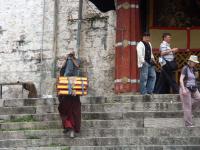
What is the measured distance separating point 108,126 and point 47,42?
7287 millimetres

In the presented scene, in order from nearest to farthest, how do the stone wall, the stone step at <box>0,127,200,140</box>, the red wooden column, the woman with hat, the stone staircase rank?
the stone staircase
the stone step at <box>0,127,200,140</box>
the woman with hat
the red wooden column
the stone wall

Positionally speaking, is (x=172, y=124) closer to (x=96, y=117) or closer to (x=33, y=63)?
(x=96, y=117)

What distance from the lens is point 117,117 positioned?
13.7m

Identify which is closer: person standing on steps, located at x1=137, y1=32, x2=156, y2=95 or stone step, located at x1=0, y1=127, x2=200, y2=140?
stone step, located at x1=0, y1=127, x2=200, y2=140

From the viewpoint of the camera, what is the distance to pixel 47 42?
1998 cm

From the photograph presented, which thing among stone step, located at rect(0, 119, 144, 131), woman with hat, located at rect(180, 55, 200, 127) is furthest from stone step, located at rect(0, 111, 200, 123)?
woman with hat, located at rect(180, 55, 200, 127)

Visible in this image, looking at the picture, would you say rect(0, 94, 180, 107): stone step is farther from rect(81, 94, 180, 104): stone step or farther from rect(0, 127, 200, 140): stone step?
rect(0, 127, 200, 140): stone step

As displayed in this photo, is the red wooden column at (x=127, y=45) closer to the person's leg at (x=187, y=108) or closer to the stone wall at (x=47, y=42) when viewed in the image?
the stone wall at (x=47, y=42)

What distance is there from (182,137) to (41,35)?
29.7 ft

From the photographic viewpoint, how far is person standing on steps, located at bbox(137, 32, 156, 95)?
15578 millimetres

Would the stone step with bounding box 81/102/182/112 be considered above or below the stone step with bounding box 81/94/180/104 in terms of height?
below

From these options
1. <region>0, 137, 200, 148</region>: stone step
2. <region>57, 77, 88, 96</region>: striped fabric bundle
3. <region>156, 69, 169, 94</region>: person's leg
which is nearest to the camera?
<region>0, 137, 200, 148</region>: stone step

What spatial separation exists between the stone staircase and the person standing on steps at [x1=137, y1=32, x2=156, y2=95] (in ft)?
3.23

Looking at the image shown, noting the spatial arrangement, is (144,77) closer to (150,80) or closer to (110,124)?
(150,80)
